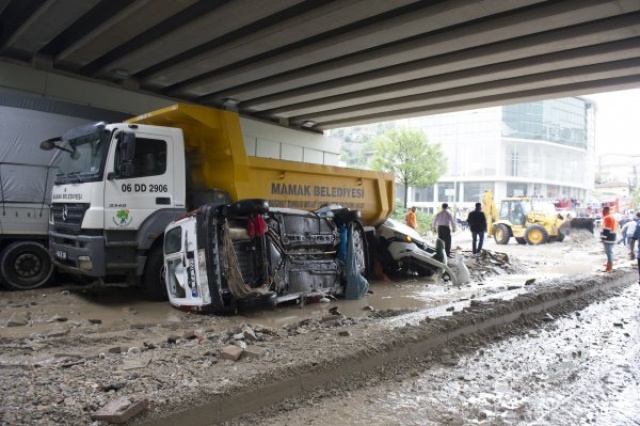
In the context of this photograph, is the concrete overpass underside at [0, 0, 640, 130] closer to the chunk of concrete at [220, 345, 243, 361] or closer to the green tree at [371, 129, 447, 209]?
the chunk of concrete at [220, 345, 243, 361]

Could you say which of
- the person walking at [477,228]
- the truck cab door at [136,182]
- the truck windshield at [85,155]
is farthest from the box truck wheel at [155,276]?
the person walking at [477,228]

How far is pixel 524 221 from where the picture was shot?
22.1 metres

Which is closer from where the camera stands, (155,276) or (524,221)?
(155,276)

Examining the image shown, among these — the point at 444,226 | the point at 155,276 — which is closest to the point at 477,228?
the point at 444,226

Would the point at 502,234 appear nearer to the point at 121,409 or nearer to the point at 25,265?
the point at 25,265

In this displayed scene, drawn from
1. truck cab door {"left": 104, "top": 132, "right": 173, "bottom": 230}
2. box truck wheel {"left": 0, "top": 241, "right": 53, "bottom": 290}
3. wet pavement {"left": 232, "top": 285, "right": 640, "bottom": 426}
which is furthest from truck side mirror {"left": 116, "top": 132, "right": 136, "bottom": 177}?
wet pavement {"left": 232, "top": 285, "right": 640, "bottom": 426}

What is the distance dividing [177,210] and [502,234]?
18.6 m

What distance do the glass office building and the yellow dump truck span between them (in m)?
49.7

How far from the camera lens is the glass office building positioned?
5772 centimetres

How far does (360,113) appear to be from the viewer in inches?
603

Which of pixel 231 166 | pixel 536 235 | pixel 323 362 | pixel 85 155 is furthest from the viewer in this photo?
pixel 536 235

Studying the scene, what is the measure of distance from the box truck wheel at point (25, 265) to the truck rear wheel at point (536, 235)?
1949 cm

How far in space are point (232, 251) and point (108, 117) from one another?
5966mm

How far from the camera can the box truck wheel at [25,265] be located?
317 inches
